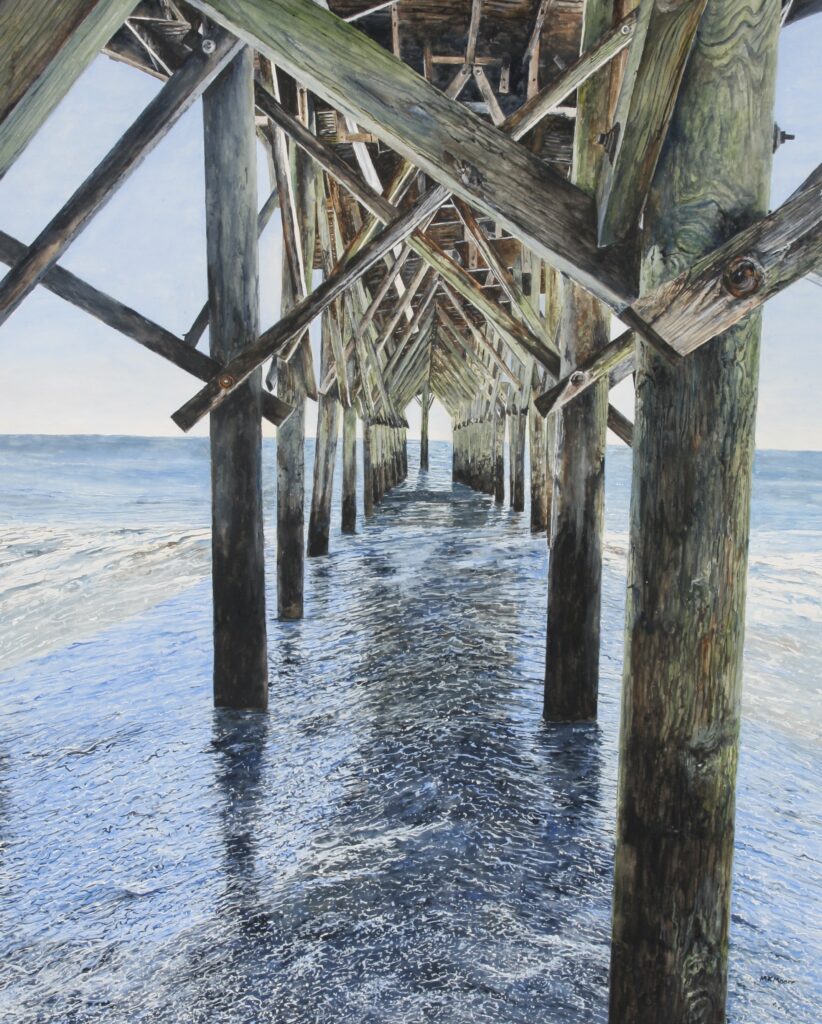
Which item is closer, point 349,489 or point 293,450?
point 293,450

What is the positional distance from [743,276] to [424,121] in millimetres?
571

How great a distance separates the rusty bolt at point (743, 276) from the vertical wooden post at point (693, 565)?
0.38ft

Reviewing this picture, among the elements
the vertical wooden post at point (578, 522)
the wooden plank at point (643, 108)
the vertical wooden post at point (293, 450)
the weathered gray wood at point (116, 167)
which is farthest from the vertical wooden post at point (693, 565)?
the vertical wooden post at point (293, 450)

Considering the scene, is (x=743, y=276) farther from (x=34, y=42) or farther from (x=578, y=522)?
(x=578, y=522)

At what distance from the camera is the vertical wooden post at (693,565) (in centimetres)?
116

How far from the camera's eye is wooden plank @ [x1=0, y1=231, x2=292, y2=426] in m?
2.57

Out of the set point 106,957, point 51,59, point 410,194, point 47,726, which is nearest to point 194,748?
point 47,726

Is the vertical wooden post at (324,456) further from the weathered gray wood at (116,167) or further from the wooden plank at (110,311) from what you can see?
the weathered gray wood at (116,167)

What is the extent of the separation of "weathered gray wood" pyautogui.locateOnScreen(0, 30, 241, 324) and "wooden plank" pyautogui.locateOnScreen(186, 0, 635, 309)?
123 centimetres

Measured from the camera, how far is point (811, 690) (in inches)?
160

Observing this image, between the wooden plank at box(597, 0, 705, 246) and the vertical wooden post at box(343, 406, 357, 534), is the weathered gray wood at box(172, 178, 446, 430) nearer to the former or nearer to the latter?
the wooden plank at box(597, 0, 705, 246)

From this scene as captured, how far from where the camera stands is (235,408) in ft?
9.51

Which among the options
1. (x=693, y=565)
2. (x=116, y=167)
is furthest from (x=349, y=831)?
(x=116, y=167)

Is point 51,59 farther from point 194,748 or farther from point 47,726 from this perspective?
point 47,726
